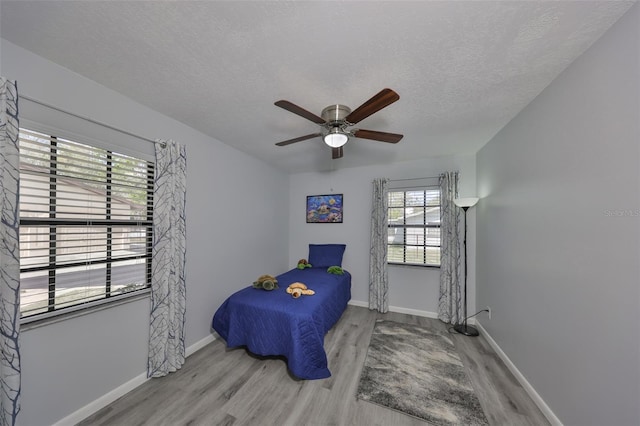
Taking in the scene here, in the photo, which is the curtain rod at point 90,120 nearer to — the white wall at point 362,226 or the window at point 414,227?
the white wall at point 362,226

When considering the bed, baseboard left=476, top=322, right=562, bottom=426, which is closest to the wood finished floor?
baseboard left=476, top=322, right=562, bottom=426

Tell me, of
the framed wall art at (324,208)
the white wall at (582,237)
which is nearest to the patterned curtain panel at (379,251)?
the framed wall art at (324,208)

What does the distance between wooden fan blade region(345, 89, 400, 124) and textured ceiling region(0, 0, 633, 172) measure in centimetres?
23

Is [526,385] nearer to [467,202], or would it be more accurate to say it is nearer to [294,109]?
[467,202]

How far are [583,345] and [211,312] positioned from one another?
11.0 ft

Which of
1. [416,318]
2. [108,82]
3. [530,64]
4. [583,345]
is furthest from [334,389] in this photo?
[108,82]

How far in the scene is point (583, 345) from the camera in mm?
1363

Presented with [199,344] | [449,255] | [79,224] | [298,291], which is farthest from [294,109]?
[449,255]

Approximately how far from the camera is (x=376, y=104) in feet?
4.99

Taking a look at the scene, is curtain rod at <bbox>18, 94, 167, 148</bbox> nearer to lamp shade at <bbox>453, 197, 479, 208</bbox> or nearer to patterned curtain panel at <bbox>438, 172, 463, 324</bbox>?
lamp shade at <bbox>453, 197, 479, 208</bbox>

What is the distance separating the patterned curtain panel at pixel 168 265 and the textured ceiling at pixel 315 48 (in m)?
0.61

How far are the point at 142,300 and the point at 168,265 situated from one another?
Answer: 1.23ft

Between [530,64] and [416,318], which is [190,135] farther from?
[416,318]

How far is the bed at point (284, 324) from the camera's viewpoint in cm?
208
